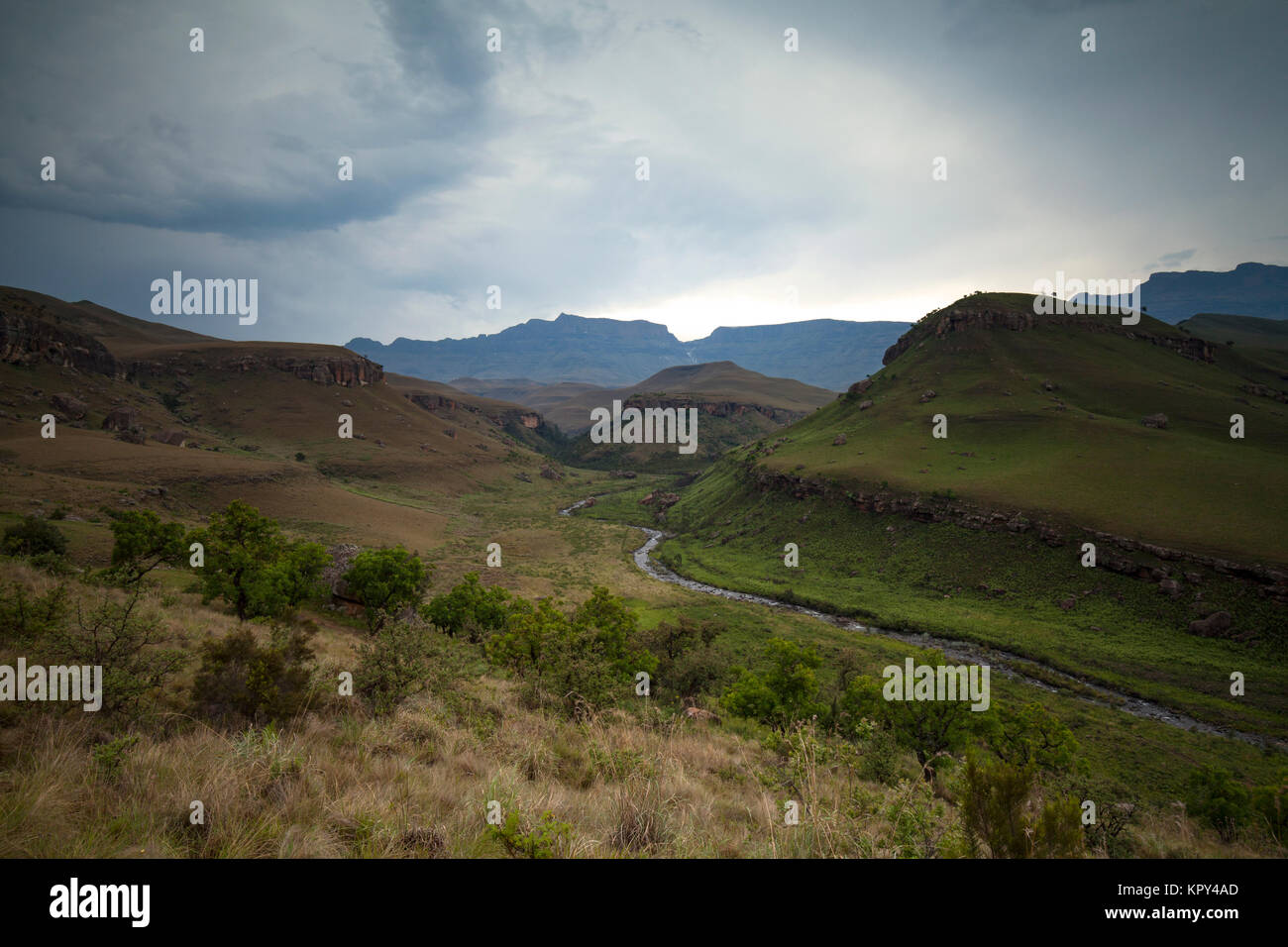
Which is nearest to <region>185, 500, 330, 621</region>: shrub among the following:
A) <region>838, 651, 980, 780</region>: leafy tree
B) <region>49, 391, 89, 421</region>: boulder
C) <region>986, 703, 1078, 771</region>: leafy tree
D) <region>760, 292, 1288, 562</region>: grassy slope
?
<region>838, 651, 980, 780</region>: leafy tree

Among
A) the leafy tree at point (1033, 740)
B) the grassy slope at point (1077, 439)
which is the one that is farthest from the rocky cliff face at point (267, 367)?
the leafy tree at point (1033, 740)

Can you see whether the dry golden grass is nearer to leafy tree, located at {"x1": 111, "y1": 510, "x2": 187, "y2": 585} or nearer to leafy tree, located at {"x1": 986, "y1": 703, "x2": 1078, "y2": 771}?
leafy tree, located at {"x1": 986, "y1": 703, "x2": 1078, "y2": 771}

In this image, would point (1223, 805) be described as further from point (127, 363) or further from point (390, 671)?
point (127, 363)

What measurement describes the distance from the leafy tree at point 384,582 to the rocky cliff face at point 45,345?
99300 mm

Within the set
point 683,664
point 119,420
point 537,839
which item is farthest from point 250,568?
point 119,420

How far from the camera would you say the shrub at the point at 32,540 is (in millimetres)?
23281

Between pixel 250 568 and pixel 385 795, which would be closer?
pixel 385 795

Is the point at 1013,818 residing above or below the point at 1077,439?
below

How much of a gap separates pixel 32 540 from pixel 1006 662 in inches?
2310

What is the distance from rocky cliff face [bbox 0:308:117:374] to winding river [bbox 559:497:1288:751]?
356ft

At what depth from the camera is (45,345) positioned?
8162 cm
